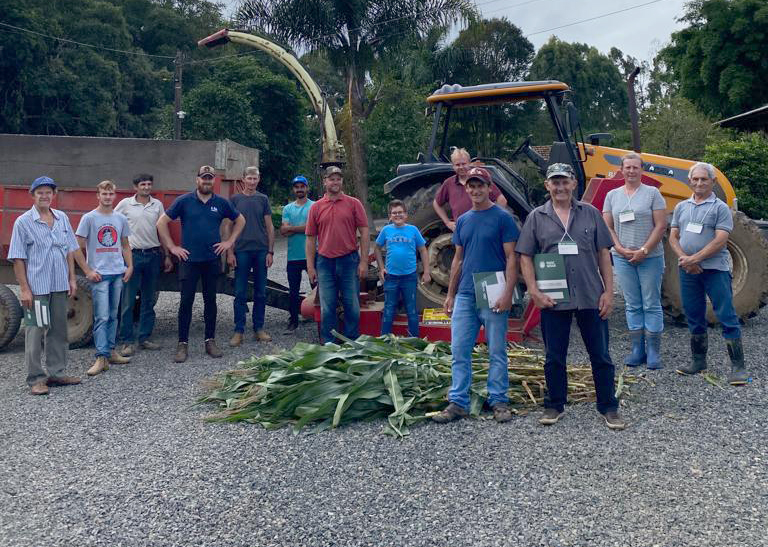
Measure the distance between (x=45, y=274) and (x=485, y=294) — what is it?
3513 millimetres

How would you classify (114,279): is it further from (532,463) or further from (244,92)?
(244,92)

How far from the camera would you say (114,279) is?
680cm

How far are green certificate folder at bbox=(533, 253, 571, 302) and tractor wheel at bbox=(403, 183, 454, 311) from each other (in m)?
3.04

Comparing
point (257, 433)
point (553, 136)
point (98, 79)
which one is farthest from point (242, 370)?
point (98, 79)

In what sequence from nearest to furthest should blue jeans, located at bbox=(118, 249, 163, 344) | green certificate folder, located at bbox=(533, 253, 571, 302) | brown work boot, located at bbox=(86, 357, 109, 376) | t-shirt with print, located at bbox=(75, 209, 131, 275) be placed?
green certificate folder, located at bbox=(533, 253, 571, 302) → brown work boot, located at bbox=(86, 357, 109, 376) → t-shirt with print, located at bbox=(75, 209, 131, 275) → blue jeans, located at bbox=(118, 249, 163, 344)

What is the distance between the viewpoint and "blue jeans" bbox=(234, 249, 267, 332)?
7.60 m

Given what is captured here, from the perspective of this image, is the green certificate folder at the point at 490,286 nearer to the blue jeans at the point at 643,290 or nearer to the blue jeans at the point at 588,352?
the blue jeans at the point at 588,352

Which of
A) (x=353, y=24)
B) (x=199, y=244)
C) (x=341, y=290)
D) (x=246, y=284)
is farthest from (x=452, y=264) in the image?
(x=353, y=24)

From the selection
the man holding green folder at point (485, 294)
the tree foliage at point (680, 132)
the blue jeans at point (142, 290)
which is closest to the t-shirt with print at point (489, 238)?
the man holding green folder at point (485, 294)

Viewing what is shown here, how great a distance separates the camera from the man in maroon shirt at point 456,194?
667 cm

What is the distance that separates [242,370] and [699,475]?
3378mm

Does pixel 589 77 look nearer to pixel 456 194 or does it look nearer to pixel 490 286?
pixel 456 194

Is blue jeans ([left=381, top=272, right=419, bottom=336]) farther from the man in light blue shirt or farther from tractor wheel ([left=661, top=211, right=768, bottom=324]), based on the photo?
tractor wheel ([left=661, top=211, right=768, bottom=324])

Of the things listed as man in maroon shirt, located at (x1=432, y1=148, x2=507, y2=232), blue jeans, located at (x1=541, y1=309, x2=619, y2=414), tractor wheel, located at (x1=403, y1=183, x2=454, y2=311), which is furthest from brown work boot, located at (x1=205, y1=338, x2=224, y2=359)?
blue jeans, located at (x1=541, y1=309, x2=619, y2=414)
